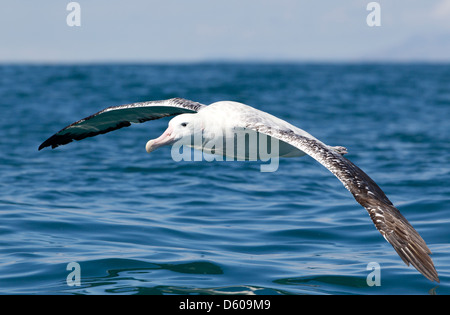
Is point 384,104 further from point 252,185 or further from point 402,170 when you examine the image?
point 252,185

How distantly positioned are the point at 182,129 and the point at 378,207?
3.84m

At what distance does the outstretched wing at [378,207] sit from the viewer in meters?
8.01

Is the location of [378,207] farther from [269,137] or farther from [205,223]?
A: [205,223]

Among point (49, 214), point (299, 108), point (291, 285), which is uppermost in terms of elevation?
point (299, 108)

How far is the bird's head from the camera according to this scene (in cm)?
1087

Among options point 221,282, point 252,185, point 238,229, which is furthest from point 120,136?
point 221,282

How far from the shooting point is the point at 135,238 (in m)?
12.0

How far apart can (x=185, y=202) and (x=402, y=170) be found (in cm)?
816

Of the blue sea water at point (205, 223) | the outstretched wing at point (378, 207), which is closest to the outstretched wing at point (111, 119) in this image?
the blue sea water at point (205, 223)

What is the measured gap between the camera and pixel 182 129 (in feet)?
36.1

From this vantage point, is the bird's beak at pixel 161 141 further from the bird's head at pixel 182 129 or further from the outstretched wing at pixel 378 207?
the outstretched wing at pixel 378 207

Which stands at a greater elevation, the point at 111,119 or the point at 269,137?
the point at 111,119

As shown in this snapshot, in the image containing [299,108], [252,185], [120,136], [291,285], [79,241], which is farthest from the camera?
[299,108]

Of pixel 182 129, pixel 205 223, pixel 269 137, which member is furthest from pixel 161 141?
pixel 205 223
